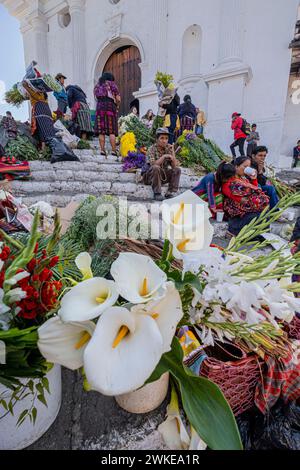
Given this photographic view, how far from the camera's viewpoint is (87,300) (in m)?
0.49

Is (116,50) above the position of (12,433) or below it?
above

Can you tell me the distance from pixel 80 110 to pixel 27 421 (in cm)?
707

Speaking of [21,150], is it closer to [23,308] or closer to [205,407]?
[23,308]

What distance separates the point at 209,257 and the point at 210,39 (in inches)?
393

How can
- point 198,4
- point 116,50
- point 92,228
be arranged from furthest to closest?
point 116,50 → point 198,4 → point 92,228

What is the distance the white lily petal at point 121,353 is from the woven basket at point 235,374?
20.6 inches

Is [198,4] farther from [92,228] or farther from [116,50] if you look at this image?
[92,228]

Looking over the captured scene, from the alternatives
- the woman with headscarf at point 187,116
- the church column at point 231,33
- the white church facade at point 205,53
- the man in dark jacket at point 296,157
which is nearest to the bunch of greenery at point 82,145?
the woman with headscarf at point 187,116

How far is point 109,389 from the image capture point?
389mm

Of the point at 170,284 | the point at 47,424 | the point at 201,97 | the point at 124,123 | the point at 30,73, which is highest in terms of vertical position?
the point at 201,97

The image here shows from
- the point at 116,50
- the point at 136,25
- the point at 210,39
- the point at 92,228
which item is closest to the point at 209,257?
the point at 92,228

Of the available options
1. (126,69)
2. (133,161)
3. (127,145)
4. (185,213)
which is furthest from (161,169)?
(126,69)

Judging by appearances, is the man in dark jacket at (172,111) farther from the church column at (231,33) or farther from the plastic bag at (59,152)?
the plastic bag at (59,152)

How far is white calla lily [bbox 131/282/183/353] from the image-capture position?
466mm
